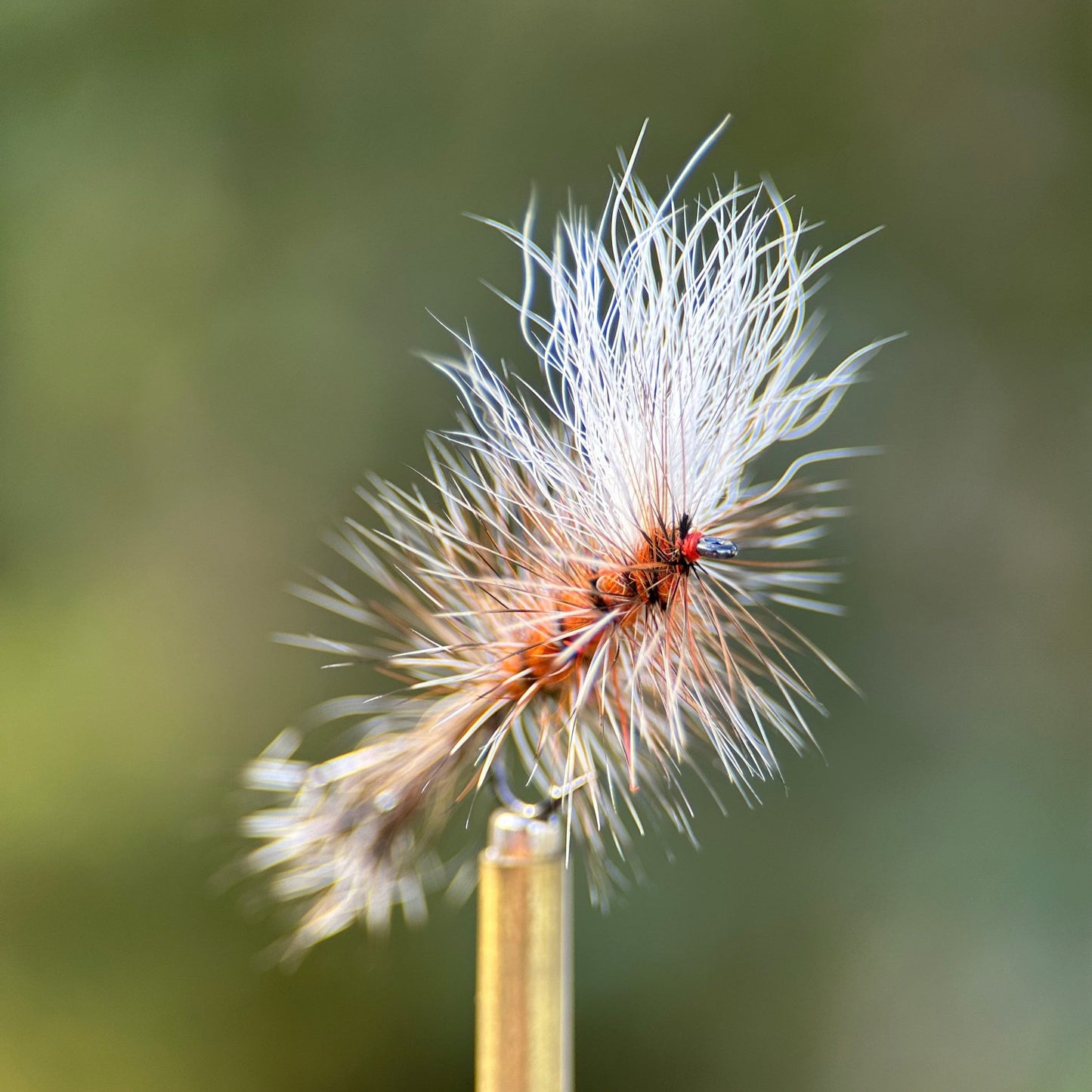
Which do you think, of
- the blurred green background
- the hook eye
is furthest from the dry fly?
the blurred green background

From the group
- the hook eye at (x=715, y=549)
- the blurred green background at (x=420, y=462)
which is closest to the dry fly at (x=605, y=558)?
the hook eye at (x=715, y=549)

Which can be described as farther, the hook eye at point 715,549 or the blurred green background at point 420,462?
the blurred green background at point 420,462

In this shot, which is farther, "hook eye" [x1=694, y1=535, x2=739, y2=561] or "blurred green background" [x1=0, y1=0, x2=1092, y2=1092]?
"blurred green background" [x1=0, y1=0, x2=1092, y2=1092]

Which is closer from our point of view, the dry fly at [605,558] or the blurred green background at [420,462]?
the dry fly at [605,558]

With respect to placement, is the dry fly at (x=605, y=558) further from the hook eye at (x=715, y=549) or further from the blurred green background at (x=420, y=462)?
the blurred green background at (x=420, y=462)

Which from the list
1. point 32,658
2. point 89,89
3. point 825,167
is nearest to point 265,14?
point 89,89

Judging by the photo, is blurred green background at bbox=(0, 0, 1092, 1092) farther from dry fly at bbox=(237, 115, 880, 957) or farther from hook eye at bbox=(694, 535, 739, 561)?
hook eye at bbox=(694, 535, 739, 561)

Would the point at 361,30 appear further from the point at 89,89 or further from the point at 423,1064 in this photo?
the point at 423,1064

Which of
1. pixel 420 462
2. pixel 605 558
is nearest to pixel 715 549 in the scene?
pixel 605 558
